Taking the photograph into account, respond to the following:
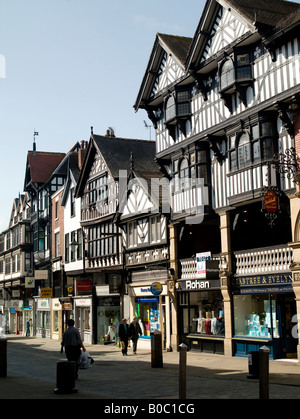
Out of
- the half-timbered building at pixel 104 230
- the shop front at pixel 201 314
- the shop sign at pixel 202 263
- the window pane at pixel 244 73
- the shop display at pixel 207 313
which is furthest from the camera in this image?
the half-timbered building at pixel 104 230

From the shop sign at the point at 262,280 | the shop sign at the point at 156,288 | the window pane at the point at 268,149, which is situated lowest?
the shop sign at the point at 156,288

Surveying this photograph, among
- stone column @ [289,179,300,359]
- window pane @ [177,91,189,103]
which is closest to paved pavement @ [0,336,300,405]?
stone column @ [289,179,300,359]

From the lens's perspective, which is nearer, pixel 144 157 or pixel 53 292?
pixel 144 157

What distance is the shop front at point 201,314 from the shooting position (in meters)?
24.6

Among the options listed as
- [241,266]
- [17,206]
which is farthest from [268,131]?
[17,206]

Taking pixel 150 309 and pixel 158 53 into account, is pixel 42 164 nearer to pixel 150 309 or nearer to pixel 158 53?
pixel 150 309

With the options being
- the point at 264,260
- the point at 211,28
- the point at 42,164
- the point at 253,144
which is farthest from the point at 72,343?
the point at 42,164

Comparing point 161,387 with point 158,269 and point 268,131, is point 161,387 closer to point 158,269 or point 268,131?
point 268,131

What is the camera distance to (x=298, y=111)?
20.3m

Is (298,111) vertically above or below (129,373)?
above

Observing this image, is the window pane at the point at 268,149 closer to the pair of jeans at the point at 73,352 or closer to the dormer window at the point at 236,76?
the dormer window at the point at 236,76

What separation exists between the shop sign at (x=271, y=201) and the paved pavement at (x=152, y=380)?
5.30 metres

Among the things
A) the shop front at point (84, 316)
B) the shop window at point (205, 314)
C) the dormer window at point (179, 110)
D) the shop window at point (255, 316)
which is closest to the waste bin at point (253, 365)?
the shop window at point (255, 316)
